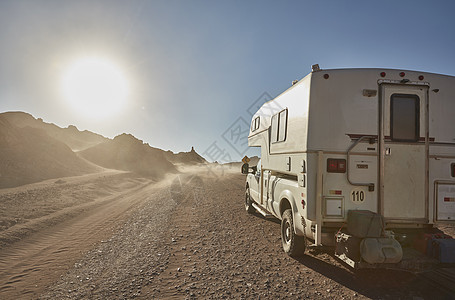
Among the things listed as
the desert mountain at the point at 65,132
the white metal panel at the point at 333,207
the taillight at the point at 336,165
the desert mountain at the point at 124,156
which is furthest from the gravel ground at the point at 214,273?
the desert mountain at the point at 65,132

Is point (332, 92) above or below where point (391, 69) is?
below

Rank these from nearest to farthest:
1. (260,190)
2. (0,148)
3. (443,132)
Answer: (443,132), (260,190), (0,148)

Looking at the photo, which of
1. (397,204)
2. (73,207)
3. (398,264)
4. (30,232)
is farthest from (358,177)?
(73,207)

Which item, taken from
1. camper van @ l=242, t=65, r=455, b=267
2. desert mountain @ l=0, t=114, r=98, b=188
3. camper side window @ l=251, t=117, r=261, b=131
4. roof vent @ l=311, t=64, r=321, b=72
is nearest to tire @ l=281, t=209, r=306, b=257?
camper van @ l=242, t=65, r=455, b=267

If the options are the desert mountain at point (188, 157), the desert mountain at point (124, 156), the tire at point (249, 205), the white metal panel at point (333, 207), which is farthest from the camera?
the desert mountain at point (188, 157)

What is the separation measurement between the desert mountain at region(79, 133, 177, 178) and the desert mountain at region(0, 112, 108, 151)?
5710 centimetres

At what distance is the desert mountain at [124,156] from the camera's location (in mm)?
51475

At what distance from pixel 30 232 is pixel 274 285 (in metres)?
7.99

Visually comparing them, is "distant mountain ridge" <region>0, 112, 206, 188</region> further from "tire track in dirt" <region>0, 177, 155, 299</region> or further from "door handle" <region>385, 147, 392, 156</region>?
"door handle" <region>385, 147, 392, 156</region>

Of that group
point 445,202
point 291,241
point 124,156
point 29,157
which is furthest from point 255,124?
point 124,156

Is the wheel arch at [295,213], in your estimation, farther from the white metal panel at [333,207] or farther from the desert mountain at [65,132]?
the desert mountain at [65,132]

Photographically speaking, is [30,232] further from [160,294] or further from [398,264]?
[398,264]

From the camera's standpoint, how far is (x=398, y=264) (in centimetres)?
387

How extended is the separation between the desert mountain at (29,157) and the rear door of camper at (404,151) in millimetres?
20346
